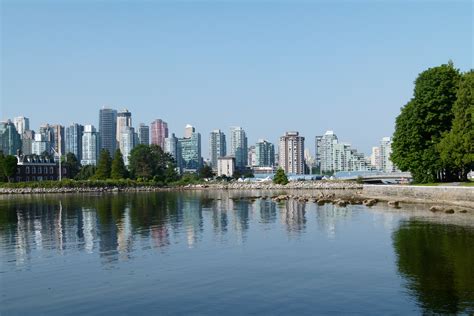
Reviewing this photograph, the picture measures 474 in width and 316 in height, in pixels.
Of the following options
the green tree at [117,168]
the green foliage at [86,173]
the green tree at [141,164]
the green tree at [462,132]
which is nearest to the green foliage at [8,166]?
the green foliage at [86,173]

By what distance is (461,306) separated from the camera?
20844 millimetres

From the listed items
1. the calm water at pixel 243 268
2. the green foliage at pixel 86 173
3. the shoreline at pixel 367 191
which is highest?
the green foliage at pixel 86 173

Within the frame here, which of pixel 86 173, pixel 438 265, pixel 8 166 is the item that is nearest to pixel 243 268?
pixel 438 265

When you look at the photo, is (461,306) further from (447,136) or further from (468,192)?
(447,136)

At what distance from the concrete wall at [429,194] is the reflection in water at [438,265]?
19.3m

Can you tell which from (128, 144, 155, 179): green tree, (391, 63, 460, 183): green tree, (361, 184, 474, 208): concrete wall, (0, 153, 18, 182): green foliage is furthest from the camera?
(128, 144, 155, 179): green tree

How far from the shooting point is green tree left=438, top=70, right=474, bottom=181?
220 feet

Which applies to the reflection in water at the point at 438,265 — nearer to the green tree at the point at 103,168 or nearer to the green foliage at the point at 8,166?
the green tree at the point at 103,168

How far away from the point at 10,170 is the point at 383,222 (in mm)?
131764

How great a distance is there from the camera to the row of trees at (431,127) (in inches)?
2968

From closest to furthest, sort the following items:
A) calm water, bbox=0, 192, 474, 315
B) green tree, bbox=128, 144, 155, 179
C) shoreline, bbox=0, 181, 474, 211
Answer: calm water, bbox=0, 192, 474, 315, shoreline, bbox=0, 181, 474, 211, green tree, bbox=128, 144, 155, 179

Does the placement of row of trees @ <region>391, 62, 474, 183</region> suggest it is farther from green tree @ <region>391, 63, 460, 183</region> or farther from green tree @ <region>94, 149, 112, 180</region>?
green tree @ <region>94, 149, 112, 180</region>

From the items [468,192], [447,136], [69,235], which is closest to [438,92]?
[447,136]

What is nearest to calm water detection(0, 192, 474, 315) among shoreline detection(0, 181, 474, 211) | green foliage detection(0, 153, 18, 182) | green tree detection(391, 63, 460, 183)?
shoreline detection(0, 181, 474, 211)
